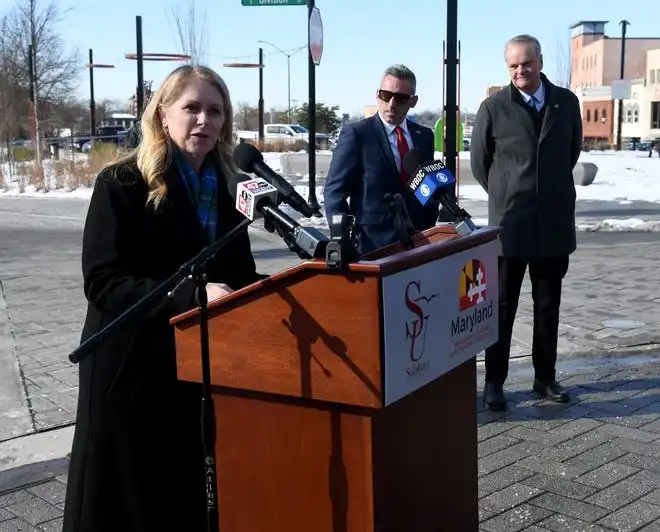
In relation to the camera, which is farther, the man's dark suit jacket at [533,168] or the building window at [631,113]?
the building window at [631,113]

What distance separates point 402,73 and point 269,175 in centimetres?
261

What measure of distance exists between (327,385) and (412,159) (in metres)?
1.42

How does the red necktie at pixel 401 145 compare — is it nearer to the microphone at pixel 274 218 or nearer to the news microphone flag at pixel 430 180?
the news microphone flag at pixel 430 180

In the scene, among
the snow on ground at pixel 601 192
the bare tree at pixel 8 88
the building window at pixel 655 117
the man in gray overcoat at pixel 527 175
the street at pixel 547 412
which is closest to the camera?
the street at pixel 547 412

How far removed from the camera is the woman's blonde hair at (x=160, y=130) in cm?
248

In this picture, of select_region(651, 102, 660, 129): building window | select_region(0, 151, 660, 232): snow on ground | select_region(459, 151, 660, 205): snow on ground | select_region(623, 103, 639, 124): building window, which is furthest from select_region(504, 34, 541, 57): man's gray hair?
select_region(623, 103, 639, 124): building window

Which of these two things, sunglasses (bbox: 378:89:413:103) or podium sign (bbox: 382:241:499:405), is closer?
podium sign (bbox: 382:241:499:405)

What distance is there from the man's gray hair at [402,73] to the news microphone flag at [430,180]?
1.89m

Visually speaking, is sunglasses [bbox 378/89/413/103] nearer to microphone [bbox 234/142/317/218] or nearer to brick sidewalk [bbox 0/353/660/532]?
brick sidewalk [bbox 0/353/660/532]

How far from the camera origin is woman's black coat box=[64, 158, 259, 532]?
2441mm

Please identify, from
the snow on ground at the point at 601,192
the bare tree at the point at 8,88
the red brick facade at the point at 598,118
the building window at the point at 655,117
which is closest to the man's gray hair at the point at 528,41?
the snow on ground at the point at 601,192

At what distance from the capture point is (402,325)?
6.27ft

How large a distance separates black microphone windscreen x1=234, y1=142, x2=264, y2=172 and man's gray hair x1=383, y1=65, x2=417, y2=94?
7.76 ft

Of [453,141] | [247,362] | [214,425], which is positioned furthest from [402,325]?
[453,141]
